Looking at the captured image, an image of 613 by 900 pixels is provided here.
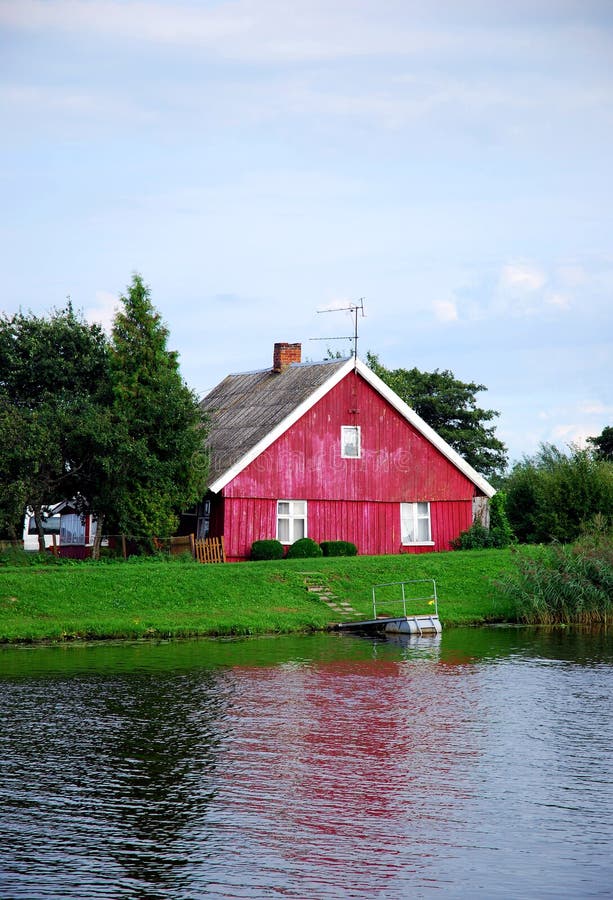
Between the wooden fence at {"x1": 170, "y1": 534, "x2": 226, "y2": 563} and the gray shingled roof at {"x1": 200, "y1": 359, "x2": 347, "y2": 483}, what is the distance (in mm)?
2385

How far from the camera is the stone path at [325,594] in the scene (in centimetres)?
3294

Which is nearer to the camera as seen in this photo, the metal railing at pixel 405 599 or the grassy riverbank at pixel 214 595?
the grassy riverbank at pixel 214 595

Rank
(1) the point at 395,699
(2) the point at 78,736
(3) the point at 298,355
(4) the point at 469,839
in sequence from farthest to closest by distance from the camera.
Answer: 1. (3) the point at 298,355
2. (1) the point at 395,699
3. (2) the point at 78,736
4. (4) the point at 469,839

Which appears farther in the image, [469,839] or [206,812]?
[206,812]

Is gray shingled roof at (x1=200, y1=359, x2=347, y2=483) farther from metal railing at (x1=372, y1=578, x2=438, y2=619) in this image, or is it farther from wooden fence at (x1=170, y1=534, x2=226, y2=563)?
metal railing at (x1=372, y1=578, x2=438, y2=619)

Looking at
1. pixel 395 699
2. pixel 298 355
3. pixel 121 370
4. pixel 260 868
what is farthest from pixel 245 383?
pixel 260 868

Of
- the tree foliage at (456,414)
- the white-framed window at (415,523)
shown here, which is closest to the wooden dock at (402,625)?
the white-framed window at (415,523)

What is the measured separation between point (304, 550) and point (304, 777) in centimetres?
2571

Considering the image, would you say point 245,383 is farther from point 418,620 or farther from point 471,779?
point 471,779

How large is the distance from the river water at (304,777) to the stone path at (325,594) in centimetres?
723

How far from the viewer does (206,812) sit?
1341cm

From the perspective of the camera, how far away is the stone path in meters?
32.9

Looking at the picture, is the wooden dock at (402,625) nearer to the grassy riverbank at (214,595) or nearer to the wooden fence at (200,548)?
the grassy riverbank at (214,595)

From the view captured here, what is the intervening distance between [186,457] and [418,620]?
38.7ft
